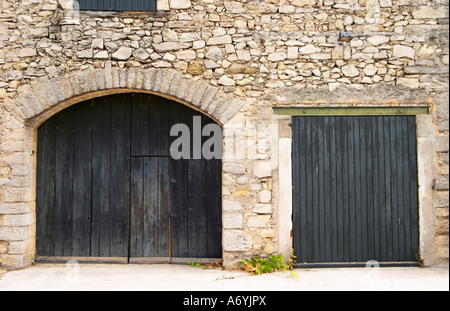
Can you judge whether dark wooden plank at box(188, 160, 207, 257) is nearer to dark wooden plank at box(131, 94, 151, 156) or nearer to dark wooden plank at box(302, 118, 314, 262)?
dark wooden plank at box(131, 94, 151, 156)

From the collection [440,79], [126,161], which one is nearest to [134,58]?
[126,161]

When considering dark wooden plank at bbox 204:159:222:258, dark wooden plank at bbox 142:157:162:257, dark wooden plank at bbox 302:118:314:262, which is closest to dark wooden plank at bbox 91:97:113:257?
dark wooden plank at bbox 142:157:162:257

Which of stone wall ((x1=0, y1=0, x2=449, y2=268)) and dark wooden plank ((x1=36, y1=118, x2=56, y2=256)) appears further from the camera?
dark wooden plank ((x1=36, y1=118, x2=56, y2=256))

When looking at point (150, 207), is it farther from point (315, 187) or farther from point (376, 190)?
point (376, 190)

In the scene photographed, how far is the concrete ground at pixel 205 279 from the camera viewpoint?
423cm

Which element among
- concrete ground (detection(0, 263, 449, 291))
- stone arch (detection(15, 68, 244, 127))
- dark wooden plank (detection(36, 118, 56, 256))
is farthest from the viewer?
dark wooden plank (detection(36, 118, 56, 256))

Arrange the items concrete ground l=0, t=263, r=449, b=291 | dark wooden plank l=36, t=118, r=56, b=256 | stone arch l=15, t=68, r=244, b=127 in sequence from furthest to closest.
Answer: dark wooden plank l=36, t=118, r=56, b=256
stone arch l=15, t=68, r=244, b=127
concrete ground l=0, t=263, r=449, b=291

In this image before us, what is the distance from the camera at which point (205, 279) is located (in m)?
4.56

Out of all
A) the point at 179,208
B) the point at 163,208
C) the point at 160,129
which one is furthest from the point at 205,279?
the point at 160,129

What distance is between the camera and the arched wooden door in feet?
17.8

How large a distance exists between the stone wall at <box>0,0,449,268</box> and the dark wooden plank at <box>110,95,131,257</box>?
57 cm

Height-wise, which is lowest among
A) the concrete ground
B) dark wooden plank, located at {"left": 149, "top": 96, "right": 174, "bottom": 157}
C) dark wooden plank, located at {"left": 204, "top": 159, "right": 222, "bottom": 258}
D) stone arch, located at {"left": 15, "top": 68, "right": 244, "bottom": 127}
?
the concrete ground

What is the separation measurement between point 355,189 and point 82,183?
419 centimetres

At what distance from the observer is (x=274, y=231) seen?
5.00 metres
